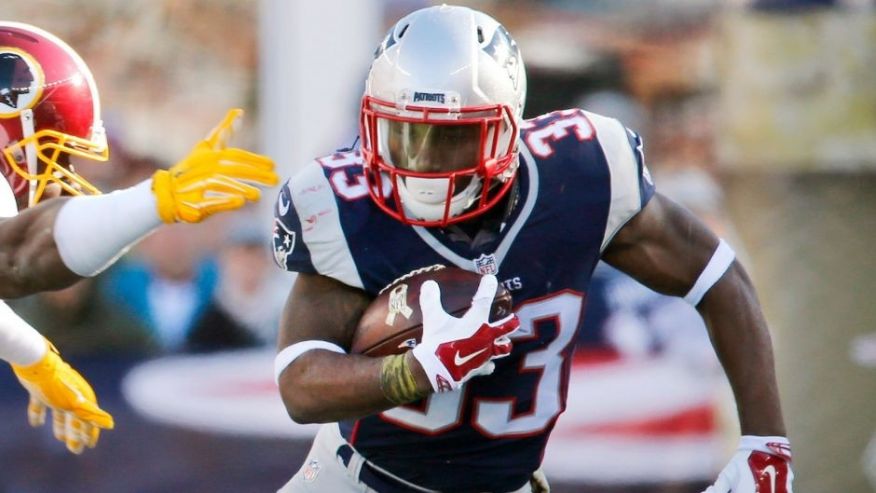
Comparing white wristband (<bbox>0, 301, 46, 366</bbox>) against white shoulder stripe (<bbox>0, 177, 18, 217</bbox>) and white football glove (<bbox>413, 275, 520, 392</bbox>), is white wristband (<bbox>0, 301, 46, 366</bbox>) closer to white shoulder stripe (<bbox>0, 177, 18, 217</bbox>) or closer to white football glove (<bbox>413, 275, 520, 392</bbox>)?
white shoulder stripe (<bbox>0, 177, 18, 217</bbox>)

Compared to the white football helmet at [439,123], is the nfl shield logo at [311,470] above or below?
below

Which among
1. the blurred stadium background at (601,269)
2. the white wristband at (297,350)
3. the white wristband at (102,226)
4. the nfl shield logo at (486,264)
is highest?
the white wristband at (102,226)

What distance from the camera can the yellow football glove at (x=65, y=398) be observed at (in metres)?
3.72

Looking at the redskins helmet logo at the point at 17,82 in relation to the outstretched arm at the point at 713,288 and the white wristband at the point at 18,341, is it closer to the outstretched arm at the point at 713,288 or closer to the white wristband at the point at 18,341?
the white wristband at the point at 18,341

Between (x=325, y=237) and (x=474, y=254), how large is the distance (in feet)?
1.07

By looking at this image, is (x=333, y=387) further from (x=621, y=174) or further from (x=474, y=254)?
(x=621, y=174)

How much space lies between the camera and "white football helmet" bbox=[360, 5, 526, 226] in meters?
2.93

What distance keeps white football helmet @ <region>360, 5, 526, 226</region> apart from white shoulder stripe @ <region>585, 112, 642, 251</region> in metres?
0.23

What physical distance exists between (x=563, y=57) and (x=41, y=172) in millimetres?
2550

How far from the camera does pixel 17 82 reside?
11.6 ft

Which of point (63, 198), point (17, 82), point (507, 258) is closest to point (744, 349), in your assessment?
point (507, 258)

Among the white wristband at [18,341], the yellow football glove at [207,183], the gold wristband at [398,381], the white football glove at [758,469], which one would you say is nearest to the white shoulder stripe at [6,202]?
the white wristband at [18,341]

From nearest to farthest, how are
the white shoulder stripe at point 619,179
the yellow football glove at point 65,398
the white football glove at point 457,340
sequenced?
A: 1. the white football glove at point 457,340
2. the white shoulder stripe at point 619,179
3. the yellow football glove at point 65,398

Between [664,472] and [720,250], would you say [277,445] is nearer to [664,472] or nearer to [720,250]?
[664,472]
